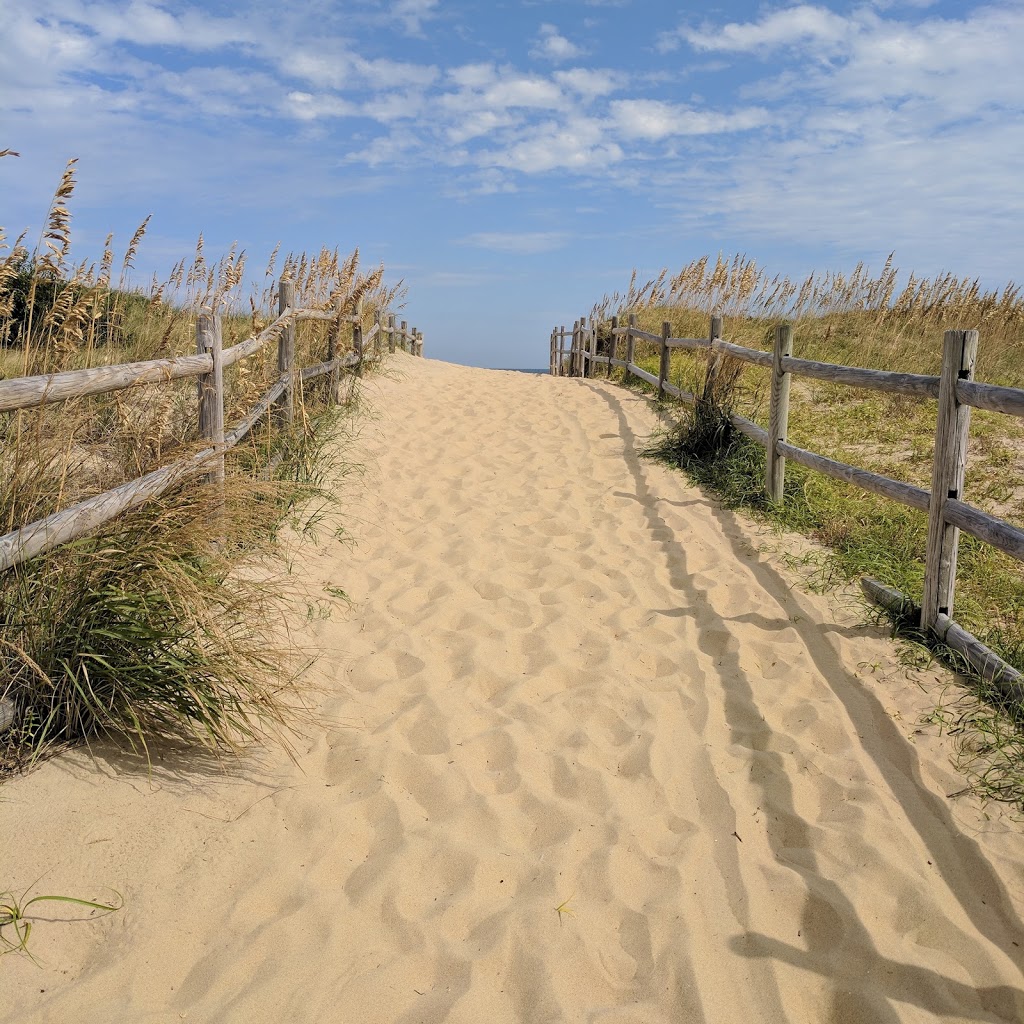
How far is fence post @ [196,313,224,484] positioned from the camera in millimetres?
4906

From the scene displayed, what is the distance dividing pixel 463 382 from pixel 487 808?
11.2 meters

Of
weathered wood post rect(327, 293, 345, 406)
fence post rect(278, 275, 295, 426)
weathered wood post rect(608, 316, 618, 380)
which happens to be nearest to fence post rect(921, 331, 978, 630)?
fence post rect(278, 275, 295, 426)

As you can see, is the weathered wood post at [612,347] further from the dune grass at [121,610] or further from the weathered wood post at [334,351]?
the dune grass at [121,610]

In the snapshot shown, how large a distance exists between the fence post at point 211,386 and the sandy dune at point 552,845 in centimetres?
144

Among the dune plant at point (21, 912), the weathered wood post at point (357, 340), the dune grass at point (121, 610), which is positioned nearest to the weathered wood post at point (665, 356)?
the weathered wood post at point (357, 340)

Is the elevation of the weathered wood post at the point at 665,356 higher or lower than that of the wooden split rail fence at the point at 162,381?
higher

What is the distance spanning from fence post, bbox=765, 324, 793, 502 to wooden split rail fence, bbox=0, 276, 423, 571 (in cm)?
373

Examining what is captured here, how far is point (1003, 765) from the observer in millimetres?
3227

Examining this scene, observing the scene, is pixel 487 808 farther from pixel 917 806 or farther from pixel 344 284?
pixel 344 284

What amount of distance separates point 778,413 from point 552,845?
439 cm

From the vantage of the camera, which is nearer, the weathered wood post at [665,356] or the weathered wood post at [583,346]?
the weathered wood post at [665,356]

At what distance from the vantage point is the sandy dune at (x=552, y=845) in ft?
7.48

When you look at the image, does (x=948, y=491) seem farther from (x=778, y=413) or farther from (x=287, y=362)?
(x=287, y=362)

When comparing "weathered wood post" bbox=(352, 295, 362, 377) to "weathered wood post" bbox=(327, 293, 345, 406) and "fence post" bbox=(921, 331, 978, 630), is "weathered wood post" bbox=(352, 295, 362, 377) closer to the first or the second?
"weathered wood post" bbox=(327, 293, 345, 406)
